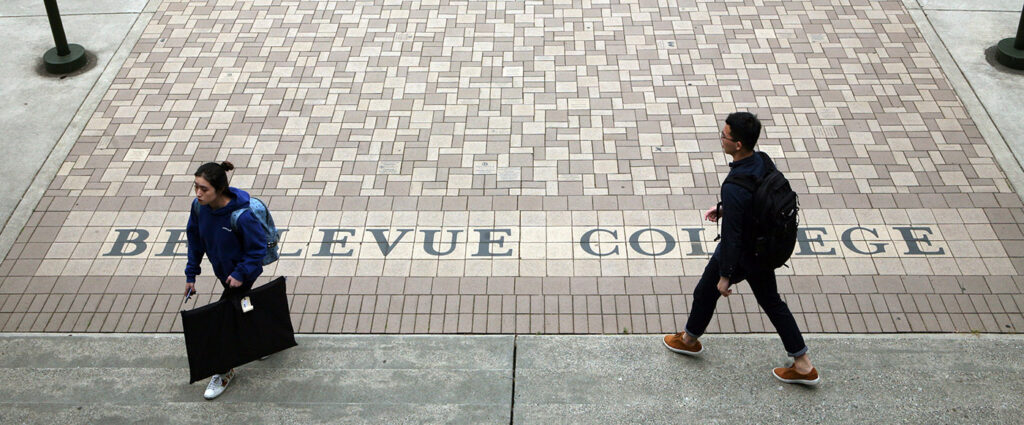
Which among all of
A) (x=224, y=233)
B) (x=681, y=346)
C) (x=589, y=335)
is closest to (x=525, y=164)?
(x=589, y=335)

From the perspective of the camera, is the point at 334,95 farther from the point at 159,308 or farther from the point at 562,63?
the point at 159,308

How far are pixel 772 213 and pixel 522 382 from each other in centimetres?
182

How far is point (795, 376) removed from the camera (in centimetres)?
508

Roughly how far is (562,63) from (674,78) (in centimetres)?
121

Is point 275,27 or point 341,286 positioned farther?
point 275,27

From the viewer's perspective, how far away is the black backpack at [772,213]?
14.8 ft

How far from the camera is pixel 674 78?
8820 millimetres

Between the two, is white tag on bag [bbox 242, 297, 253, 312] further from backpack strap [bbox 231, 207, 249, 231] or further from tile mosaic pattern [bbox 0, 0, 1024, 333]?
tile mosaic pattern [bbox 0, 0, 1024, 333]

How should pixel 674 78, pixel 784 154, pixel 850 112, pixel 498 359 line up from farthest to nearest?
pixel 674 78 → pixel 850 112 → pixel 784 154 → pixel 498 359

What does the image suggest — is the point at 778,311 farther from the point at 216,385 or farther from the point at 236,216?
the point at 216,385

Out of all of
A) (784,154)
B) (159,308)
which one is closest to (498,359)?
(159,308)

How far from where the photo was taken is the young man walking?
179 inches

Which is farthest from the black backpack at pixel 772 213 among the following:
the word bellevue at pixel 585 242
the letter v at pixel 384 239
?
the letter v at pixel 384 239

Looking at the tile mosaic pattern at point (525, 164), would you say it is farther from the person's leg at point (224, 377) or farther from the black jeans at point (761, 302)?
the person's leg at point (224, 377)
